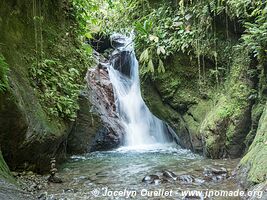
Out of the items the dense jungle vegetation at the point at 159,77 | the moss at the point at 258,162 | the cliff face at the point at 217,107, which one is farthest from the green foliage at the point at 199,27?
the moss at the point at 258,162

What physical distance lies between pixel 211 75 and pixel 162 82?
1587 mm

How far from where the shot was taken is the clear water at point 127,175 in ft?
15.3

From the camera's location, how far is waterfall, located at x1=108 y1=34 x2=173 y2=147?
486 inches

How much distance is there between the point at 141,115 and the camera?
1312 cm

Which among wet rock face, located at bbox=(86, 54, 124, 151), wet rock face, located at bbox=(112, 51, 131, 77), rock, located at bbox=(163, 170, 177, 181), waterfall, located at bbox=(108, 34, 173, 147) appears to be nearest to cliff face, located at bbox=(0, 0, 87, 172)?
rock, located at bbox=(163, 170, 177, 181)

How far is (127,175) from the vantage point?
5.85 m

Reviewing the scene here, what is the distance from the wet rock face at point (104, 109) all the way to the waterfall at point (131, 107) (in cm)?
39

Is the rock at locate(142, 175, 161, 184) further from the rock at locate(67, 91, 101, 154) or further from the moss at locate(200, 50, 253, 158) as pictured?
the rock at locate(67, 91, 101, 154)

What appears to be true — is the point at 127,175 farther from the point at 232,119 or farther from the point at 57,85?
the point at 232,119

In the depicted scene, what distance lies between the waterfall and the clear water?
4.16 metres

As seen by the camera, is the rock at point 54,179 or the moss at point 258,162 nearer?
the moss at point 258,162

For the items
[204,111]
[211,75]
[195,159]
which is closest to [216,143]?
[195,159]

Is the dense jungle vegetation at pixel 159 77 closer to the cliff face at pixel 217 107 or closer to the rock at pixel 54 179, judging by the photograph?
the cliff face at pixel 217 107

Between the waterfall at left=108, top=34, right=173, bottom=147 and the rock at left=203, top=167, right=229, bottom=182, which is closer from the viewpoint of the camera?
the rock at left=203, top=167, right=229, bottom=182
